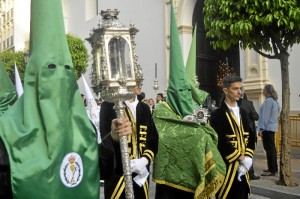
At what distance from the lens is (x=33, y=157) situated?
7.61 ft

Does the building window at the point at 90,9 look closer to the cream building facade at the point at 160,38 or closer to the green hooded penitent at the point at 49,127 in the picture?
the cream building facade at the point at 160,38

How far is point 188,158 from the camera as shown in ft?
16.2

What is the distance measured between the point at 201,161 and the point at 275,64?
11.2m

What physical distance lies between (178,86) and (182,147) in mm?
656

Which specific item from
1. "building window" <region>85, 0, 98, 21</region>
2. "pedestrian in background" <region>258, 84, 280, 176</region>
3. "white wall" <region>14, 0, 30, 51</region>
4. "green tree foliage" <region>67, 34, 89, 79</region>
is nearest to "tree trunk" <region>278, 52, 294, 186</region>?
"pedestrian in background" <region>258, 84, 280, 176</region>

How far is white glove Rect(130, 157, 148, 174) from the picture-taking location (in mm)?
4297

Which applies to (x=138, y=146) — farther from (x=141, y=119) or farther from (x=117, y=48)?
(x=117, y=48)

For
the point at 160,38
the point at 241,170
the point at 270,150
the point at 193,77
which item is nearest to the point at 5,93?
the point at 241,170

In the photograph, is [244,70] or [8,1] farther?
[8,1]

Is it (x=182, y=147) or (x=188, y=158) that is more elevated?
(x=182, y=147)

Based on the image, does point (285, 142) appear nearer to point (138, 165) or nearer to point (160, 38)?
point (138, 165)

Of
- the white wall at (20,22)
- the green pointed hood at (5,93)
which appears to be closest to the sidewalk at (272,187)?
the green pointed hood at (5,93)

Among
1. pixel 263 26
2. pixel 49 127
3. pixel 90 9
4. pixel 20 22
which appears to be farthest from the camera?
pixel 20 22

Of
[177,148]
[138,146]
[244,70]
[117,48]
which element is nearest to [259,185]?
[177,148]
